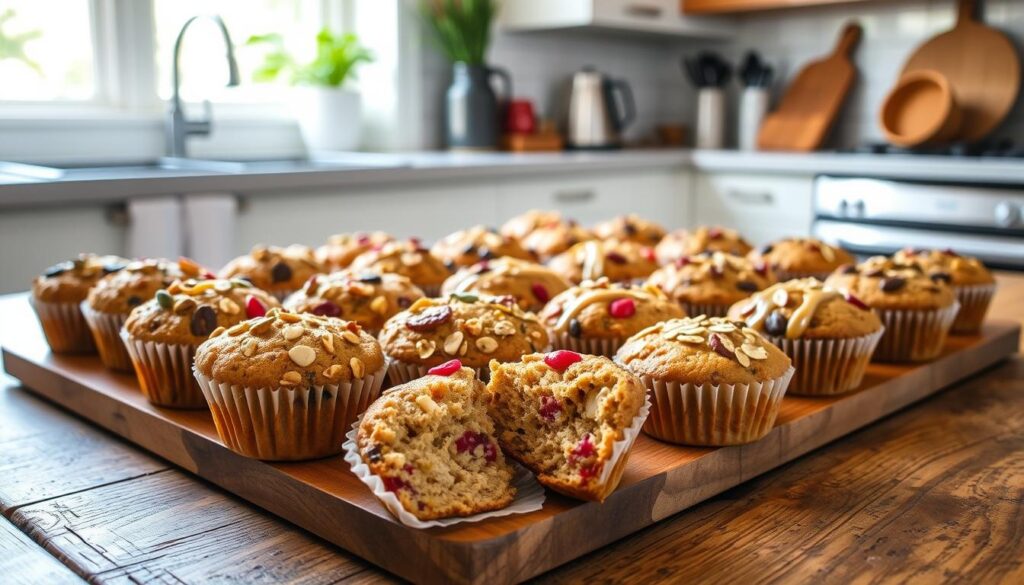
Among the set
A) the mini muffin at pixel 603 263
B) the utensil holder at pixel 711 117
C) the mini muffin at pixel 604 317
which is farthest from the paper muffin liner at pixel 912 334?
the utensil holder at pixel 711 117

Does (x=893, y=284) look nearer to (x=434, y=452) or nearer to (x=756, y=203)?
(x=434, y=452)

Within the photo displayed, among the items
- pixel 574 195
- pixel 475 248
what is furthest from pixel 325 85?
pixel 475 248

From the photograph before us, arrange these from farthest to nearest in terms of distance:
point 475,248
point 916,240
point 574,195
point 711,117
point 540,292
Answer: point 711,117 < point 574,195 < point 916,240 < point 475,248 < point 540,292

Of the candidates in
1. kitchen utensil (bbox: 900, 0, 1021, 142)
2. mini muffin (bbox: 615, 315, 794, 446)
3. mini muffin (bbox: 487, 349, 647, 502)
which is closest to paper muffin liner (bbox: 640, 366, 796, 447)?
mini muffin (bbox: 615, 315, 794, 446)

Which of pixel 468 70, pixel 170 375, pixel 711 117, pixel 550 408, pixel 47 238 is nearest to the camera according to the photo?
pixel 550 408

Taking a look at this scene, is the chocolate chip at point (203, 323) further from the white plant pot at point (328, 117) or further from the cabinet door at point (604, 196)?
the white plant pot at point (328, 117)

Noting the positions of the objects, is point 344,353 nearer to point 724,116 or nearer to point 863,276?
point 863,276
